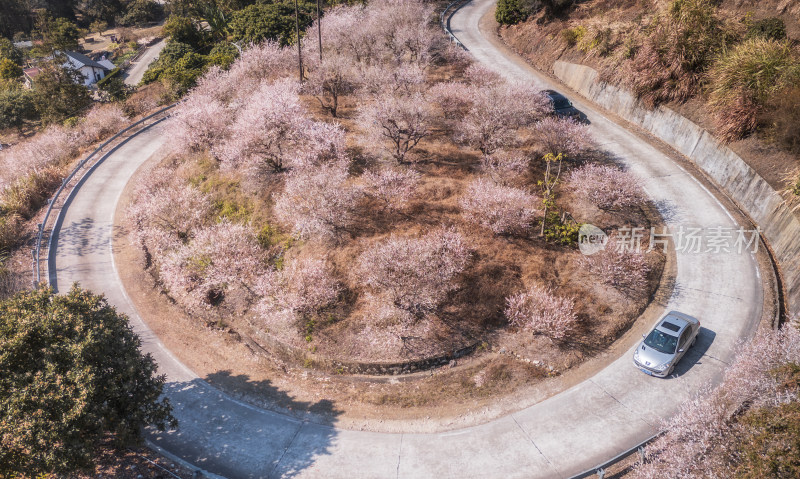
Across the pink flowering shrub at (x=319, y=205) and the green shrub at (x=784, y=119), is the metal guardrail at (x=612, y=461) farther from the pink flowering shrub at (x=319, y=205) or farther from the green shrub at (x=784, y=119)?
the green shrub at (x=784, y=119)

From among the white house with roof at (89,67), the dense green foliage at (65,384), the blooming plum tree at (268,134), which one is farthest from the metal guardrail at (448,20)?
the white house with roof at (89,67)

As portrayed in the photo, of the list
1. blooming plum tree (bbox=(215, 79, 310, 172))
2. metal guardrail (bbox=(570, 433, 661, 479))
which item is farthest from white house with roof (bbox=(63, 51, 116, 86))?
metal guardrail (bbox=(570, 433, 661, 479))

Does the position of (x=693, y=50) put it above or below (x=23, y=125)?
above

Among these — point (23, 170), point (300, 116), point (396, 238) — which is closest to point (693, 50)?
point (396, 238)

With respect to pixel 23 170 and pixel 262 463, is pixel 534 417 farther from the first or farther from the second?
pixel 23 170

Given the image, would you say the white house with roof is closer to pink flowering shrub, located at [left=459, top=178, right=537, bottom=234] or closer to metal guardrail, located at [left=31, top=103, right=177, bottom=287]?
metal guardrail, located at [left=31, top=103, right=177, bottom=287]

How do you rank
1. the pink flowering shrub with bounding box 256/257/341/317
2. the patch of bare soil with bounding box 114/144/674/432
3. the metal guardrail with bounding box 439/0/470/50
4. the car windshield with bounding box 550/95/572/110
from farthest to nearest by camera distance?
the metal guardrail with bounding box 439/0/470/50 < the car windshield with bounding box 550/95/572/110 < the pink flowering shrub with bounding box 256/257/341/317 < the patch of bare soil with bounding box 114/144/674/432

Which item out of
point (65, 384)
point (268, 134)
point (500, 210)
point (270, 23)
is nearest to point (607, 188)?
point (500, 210)
